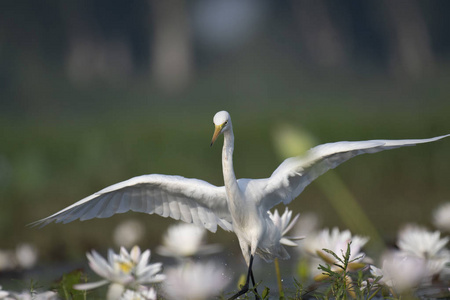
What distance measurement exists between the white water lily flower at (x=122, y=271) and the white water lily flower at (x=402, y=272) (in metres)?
0.19

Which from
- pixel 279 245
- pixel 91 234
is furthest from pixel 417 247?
pixel 91 234

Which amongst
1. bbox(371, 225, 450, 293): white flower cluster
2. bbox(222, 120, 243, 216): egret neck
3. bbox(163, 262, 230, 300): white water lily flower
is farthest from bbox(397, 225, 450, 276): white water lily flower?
bbox(222, 120, 243, 216): egret neck

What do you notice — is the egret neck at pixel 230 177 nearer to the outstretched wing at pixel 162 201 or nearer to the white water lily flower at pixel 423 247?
the outstretched wing at pixel 162 201

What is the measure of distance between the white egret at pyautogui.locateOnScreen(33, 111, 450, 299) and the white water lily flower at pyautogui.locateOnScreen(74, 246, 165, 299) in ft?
1.33

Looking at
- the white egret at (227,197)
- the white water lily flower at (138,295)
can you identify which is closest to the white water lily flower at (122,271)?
the white water lily flower at (138,295)

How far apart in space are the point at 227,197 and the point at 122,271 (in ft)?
1.59

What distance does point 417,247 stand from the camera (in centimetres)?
55

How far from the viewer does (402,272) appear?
0.45 m

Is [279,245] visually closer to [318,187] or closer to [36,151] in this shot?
[318,187]

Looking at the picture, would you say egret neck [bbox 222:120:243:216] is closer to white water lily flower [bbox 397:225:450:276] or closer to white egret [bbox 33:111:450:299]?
white egret [bbox 33:111:450:299]

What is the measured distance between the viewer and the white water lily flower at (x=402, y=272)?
0.45 meters

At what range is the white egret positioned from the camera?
88 cm

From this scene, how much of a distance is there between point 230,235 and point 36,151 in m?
0.74

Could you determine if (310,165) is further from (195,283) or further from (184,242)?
(195,283)
